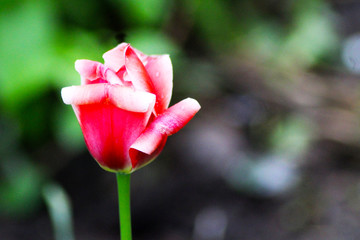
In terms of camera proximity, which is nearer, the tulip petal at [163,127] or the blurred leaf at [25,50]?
the tulip petal at [163,127]

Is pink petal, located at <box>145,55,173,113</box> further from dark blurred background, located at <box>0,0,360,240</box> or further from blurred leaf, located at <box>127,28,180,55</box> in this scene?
blurred leaf, located at <box>127,28,180,55</box>

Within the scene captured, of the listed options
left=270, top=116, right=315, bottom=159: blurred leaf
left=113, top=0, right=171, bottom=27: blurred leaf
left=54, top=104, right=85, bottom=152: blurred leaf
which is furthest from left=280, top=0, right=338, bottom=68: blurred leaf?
left=54, top=104, right=85, bottom=152: blurred leaf

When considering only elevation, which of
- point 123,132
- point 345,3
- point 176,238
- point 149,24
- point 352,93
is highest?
point 345,3

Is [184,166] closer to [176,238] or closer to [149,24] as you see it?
[176,238]

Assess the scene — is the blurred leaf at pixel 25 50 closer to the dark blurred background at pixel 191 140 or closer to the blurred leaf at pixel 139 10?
the dark blurred background at pixel 191 140

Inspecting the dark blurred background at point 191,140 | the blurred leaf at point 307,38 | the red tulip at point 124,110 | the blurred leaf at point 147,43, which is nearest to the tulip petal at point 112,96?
the red tulip at point 124,110

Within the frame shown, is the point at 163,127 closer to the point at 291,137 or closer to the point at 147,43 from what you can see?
the point at 147,43

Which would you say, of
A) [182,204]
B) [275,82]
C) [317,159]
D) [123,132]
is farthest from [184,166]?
[123,132]

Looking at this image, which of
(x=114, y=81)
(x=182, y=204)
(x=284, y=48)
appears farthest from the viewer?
(x=284, y=48)
